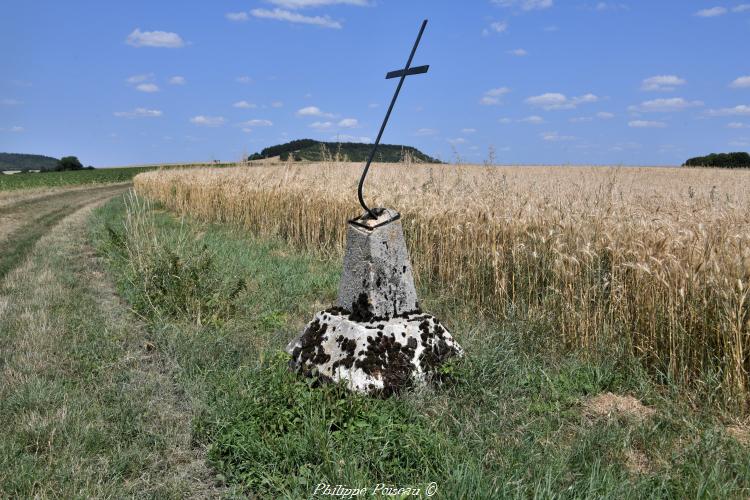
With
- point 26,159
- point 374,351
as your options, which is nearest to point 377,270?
point 374,351

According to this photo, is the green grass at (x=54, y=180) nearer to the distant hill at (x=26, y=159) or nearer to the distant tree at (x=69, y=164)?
the distant tree at (x=69, y=164)

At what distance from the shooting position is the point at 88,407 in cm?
437

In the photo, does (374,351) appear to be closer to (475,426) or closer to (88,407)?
(475,426)

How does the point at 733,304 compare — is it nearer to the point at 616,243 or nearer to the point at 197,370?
the point at 616,243

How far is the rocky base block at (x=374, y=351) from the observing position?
427 cm

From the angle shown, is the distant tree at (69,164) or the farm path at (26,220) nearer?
the farm path at (26,220)

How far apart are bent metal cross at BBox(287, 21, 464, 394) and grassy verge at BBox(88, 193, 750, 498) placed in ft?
0.56

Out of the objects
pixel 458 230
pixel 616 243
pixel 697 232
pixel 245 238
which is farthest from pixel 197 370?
pixel 245 238

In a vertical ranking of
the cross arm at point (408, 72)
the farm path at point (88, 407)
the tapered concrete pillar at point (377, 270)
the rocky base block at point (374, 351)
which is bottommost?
the farm path at point (88, 407)

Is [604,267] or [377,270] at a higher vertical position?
[377,270]

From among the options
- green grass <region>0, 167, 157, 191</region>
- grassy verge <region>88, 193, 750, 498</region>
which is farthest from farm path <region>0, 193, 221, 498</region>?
green grass <region>0, 167, 157, 191</region>

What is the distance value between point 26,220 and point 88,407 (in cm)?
1503

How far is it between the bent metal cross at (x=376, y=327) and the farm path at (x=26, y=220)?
7.14 meters

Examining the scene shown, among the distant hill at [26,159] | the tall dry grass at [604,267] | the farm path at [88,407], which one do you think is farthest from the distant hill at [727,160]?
the distant hill at [26,159]
